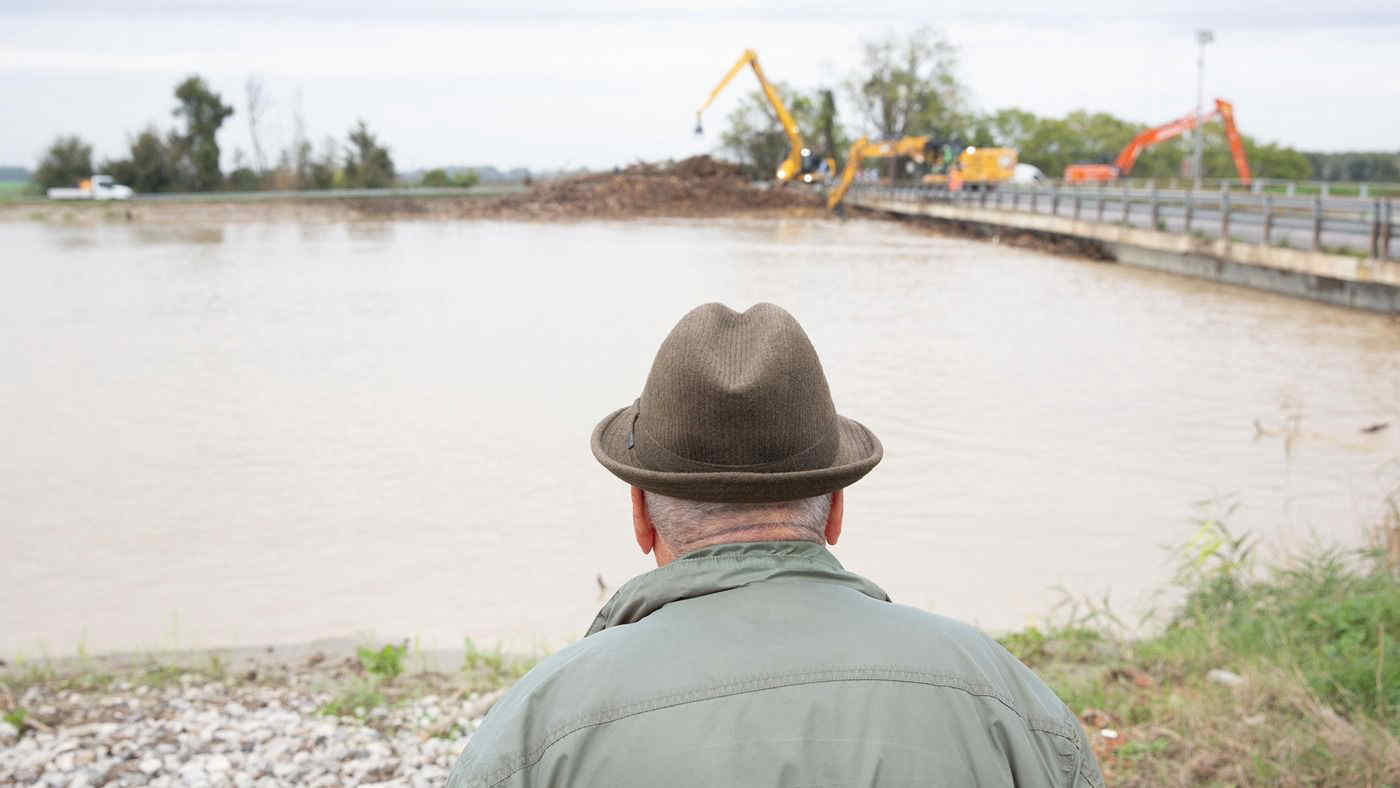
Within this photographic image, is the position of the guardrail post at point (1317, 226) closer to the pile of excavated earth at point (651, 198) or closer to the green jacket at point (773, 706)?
the green jacket at point (773, 706)

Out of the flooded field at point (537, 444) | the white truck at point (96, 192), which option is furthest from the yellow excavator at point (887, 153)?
the white truck at point (96, 192)

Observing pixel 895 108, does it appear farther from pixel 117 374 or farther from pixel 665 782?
pixel 665 782

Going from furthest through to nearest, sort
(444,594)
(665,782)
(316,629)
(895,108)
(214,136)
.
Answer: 1. (895,108)
2. (214,136)
3. (444,594)
4. (316,629)
5. (665,782)

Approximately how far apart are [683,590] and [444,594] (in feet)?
22.2

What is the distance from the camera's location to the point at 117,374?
17.4 m

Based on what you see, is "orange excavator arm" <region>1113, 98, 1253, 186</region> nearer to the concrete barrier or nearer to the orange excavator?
the orange excavator

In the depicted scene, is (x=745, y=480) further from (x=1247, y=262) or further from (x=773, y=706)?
(x=1247, y=262)

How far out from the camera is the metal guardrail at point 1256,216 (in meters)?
21.8

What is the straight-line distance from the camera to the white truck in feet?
215

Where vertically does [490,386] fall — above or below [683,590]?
below

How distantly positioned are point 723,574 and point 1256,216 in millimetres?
31911

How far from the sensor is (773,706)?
1511 mm

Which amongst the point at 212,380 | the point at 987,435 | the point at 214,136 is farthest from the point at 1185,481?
the point at 214,136

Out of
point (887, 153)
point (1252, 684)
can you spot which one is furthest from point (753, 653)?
point (887, 153)
